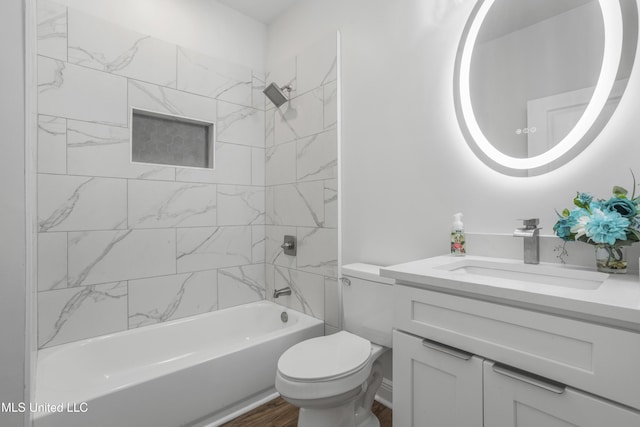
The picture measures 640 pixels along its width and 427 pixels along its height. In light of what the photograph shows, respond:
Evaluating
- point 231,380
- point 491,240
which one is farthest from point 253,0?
point 231,380

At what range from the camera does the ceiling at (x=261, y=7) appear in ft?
7.89

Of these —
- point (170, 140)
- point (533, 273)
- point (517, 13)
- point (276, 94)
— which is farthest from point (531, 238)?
point (170, 140)

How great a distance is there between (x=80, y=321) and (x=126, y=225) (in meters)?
0.60

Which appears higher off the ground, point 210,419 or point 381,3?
point 381,3

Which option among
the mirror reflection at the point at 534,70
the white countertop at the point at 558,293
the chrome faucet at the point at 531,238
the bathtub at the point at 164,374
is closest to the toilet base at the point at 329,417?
the bathtub at the point at 164,374

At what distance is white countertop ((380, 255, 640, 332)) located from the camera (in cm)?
72

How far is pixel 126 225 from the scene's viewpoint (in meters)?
1.99

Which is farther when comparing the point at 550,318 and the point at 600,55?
the point at 600,55

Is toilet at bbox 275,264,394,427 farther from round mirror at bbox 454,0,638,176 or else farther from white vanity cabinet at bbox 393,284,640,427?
round mirror at bbox 454,0,638,176

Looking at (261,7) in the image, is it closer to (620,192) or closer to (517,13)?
(517,13)

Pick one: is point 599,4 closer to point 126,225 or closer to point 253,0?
point 253,0

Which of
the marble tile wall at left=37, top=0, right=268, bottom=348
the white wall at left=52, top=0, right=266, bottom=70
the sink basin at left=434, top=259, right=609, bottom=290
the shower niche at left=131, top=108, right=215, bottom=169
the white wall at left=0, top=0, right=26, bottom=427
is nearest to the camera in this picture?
the white wall at left=0, top=0, right=26, bottom=427

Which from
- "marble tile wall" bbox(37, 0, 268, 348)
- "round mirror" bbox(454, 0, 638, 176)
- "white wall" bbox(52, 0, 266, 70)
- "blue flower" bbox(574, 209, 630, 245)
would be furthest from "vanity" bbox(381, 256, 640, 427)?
"white wall" bbox(52, 0, 266, 70)

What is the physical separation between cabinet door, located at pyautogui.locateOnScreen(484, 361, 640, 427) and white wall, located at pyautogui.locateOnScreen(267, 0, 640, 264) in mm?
669
